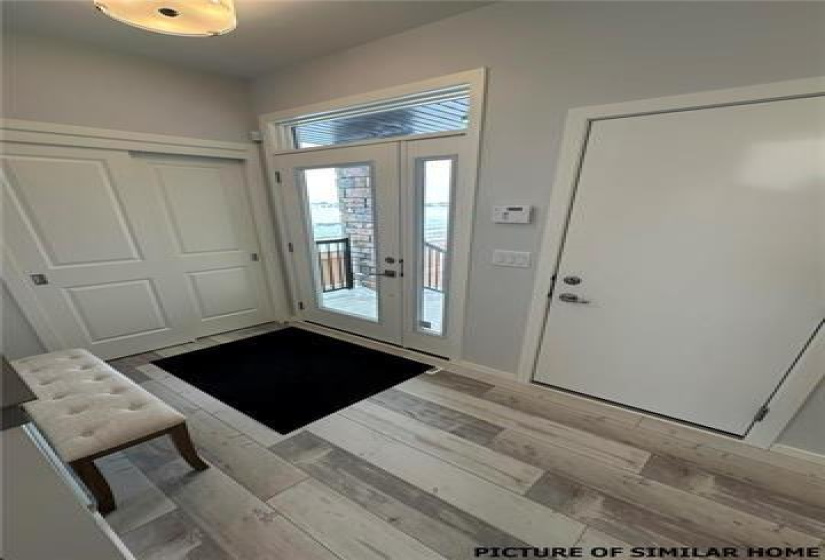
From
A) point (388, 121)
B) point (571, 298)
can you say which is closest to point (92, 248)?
point (388, 121)

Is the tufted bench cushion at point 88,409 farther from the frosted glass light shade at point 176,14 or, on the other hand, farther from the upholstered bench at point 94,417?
the frosted glass light shade at point 176,14

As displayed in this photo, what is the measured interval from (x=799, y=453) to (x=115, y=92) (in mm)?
5012

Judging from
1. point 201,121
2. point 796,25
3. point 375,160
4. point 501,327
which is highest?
point 796,25

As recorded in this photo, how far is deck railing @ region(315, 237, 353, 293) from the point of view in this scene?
10.8 feet

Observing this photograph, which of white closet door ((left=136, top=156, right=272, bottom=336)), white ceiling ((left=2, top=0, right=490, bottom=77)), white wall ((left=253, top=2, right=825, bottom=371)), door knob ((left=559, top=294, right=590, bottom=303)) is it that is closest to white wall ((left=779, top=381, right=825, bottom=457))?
door knob ((left=559, top=294, right=590, bottom=303))

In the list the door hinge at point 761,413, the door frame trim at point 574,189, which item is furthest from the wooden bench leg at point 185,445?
the door hinge at point 761,413

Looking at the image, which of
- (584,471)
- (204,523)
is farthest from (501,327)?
(204,523)

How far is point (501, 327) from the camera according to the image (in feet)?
7.88

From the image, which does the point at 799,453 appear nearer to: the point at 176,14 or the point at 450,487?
the point at 450,487

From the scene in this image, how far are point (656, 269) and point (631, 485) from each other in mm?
1132

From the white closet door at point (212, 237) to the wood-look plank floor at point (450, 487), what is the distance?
1440 millimetres

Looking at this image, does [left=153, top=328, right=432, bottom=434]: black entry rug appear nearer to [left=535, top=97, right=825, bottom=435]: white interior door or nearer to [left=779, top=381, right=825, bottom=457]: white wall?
[left=535, top=97, right=825, bottom=435]: white interior door

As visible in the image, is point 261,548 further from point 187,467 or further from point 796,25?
point 796,25

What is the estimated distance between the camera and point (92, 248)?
2.60 m
